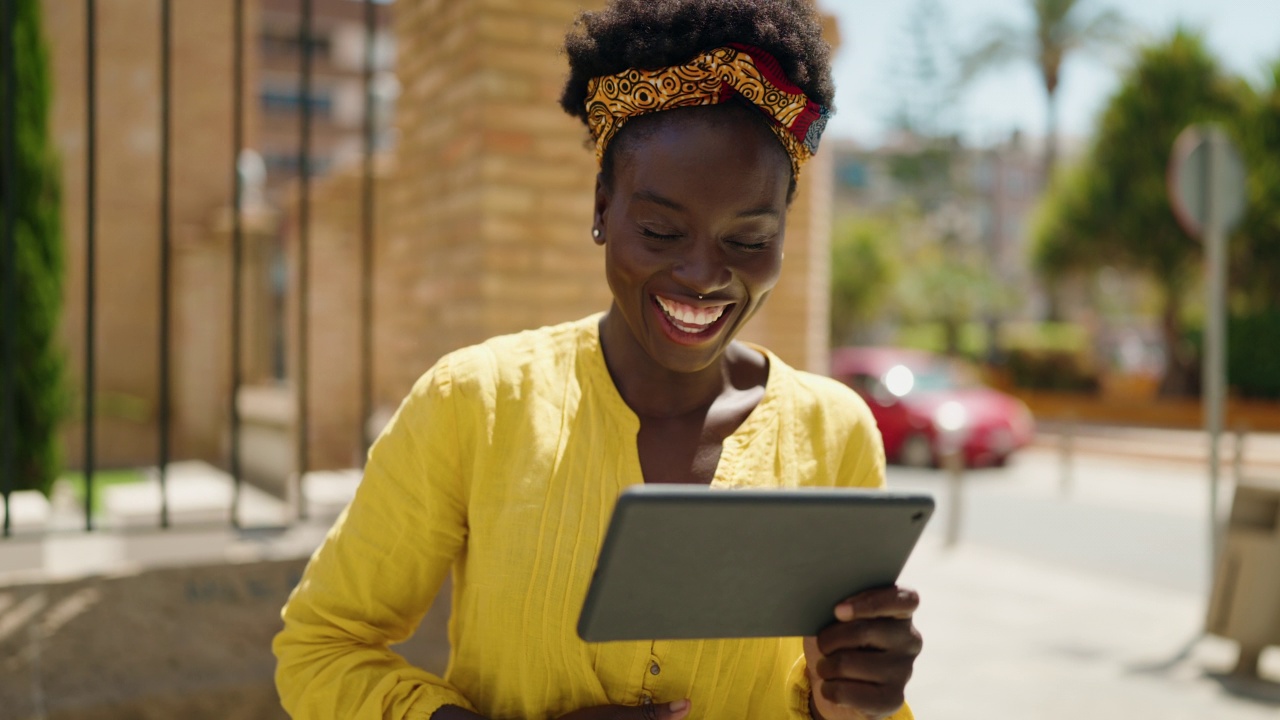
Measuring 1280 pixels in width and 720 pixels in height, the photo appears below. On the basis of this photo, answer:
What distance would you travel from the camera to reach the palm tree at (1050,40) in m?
33.6

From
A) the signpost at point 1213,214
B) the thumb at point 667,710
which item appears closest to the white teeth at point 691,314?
the thumb at point 667,710

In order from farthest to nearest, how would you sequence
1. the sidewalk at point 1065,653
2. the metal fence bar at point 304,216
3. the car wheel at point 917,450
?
the car wheel at point 917,450
the sidewalk at point 1065,653
the metal fence bar at point 304,216

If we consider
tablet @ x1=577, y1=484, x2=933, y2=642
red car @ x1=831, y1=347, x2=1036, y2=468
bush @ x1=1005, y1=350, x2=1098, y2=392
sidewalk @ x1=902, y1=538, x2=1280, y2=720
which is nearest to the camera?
tablet @ x1=577, y1=484, x2=933, y2=642

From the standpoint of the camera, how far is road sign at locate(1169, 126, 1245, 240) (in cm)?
615

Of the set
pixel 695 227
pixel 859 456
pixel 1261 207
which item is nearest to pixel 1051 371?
pixel 1261 207

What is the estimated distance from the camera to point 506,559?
147 cm

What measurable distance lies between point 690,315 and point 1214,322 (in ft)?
18.3

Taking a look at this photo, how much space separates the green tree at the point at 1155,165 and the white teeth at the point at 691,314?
24.4m

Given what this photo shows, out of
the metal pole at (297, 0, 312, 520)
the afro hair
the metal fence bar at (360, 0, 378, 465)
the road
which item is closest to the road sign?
the road

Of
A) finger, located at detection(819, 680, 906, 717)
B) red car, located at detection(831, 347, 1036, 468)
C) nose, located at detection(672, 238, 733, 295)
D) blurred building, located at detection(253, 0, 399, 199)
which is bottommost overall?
red car, located at detection(831, 347, 1036, 468)

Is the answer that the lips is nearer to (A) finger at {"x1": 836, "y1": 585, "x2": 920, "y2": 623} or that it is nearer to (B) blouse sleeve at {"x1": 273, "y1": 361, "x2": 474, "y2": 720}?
(B) blouse sleeve at {"x1": 273, "y1": 361, "x2": 474, "y2": 720}

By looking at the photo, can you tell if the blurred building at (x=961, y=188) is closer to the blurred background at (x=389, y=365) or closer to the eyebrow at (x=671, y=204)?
the blurred background at (x=389, y=365)

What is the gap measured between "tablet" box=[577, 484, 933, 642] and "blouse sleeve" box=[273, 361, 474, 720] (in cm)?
41

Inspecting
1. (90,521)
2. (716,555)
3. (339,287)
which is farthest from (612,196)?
(339,287)
